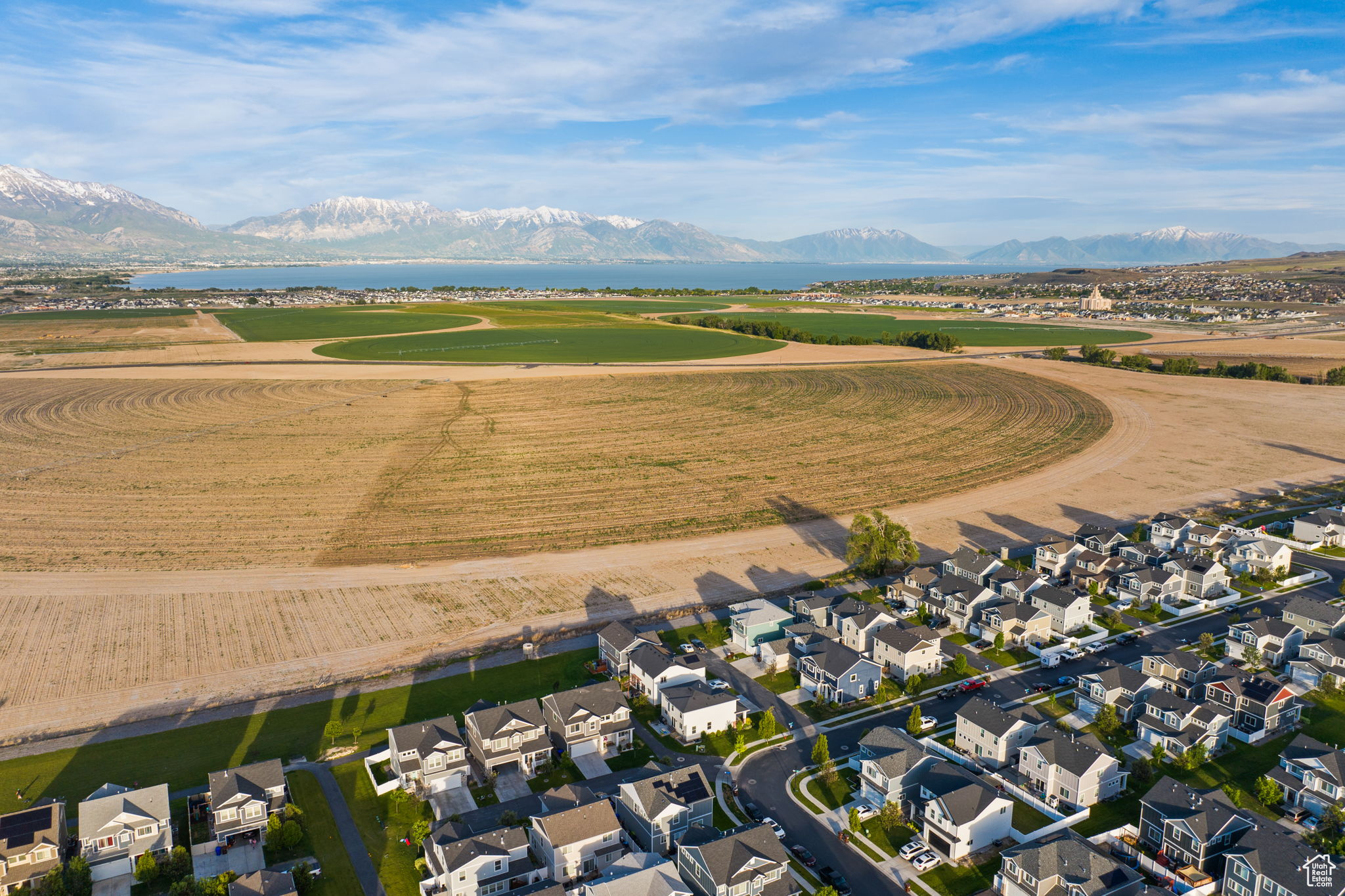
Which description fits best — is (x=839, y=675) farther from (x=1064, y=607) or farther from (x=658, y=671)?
(x=1064, y=607)

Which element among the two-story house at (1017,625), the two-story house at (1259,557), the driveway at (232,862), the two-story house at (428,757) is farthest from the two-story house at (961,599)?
the driveway at (232,862)

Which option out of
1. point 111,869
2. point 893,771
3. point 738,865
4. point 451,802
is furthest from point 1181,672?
point 111,869

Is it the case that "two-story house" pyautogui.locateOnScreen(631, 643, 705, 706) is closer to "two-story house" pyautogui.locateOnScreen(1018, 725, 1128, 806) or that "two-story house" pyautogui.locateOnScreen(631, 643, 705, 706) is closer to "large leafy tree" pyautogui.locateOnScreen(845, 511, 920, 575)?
"two-story house" pyautogui.locateOnScreen(1018, 725, 1128, 806)

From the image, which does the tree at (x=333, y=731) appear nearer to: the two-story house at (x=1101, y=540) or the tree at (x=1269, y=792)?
the tree at (x=1269, y=792)

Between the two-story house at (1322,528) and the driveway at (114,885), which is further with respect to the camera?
the two-story house at (1322,528)

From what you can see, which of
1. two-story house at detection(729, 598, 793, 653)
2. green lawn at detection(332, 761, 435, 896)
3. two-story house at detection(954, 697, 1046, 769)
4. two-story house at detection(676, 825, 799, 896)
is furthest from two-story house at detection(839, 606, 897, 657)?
green lawn at detection(332, 761, 435, 896)

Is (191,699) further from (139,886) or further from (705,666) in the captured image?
(705,666)

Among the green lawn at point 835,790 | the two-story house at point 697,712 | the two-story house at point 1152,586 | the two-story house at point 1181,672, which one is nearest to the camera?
the green lawn at point 835,790
